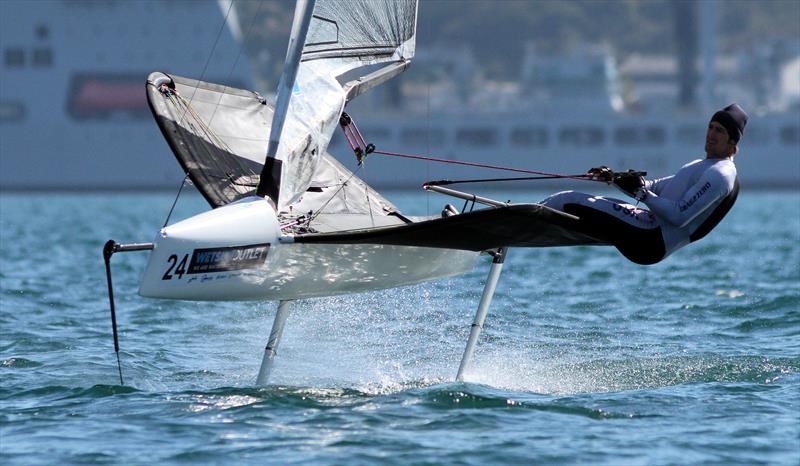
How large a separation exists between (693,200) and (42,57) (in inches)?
2004

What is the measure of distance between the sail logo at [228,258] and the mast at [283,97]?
0.52 m

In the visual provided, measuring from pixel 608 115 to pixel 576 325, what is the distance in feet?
163

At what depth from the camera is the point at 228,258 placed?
6.80 metres

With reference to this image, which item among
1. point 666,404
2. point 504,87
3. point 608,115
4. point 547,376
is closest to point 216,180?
point 547,376

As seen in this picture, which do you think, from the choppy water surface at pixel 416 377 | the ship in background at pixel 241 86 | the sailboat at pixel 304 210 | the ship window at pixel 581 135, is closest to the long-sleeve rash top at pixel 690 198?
the sailboat at pixel 304 210

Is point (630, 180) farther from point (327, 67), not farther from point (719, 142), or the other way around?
point (327, 67)

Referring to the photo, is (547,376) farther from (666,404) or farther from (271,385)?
(271,385)

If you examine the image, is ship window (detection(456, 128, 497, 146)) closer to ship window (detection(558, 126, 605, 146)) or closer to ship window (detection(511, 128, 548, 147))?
ship window (detection(511, 128, 548, 147))

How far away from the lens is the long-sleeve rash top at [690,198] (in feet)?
23.9

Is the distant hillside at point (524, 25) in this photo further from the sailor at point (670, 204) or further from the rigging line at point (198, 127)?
the sailor at point (670, 204)

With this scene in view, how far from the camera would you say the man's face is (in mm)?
7410

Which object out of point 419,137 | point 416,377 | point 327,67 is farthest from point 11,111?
point 416,377

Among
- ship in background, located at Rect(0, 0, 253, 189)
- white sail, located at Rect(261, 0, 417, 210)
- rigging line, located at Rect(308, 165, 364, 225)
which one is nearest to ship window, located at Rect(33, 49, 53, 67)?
ship in background, located at Rect(0, 0, 253, 189)

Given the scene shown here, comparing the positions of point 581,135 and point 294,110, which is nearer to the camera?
point 294,110
